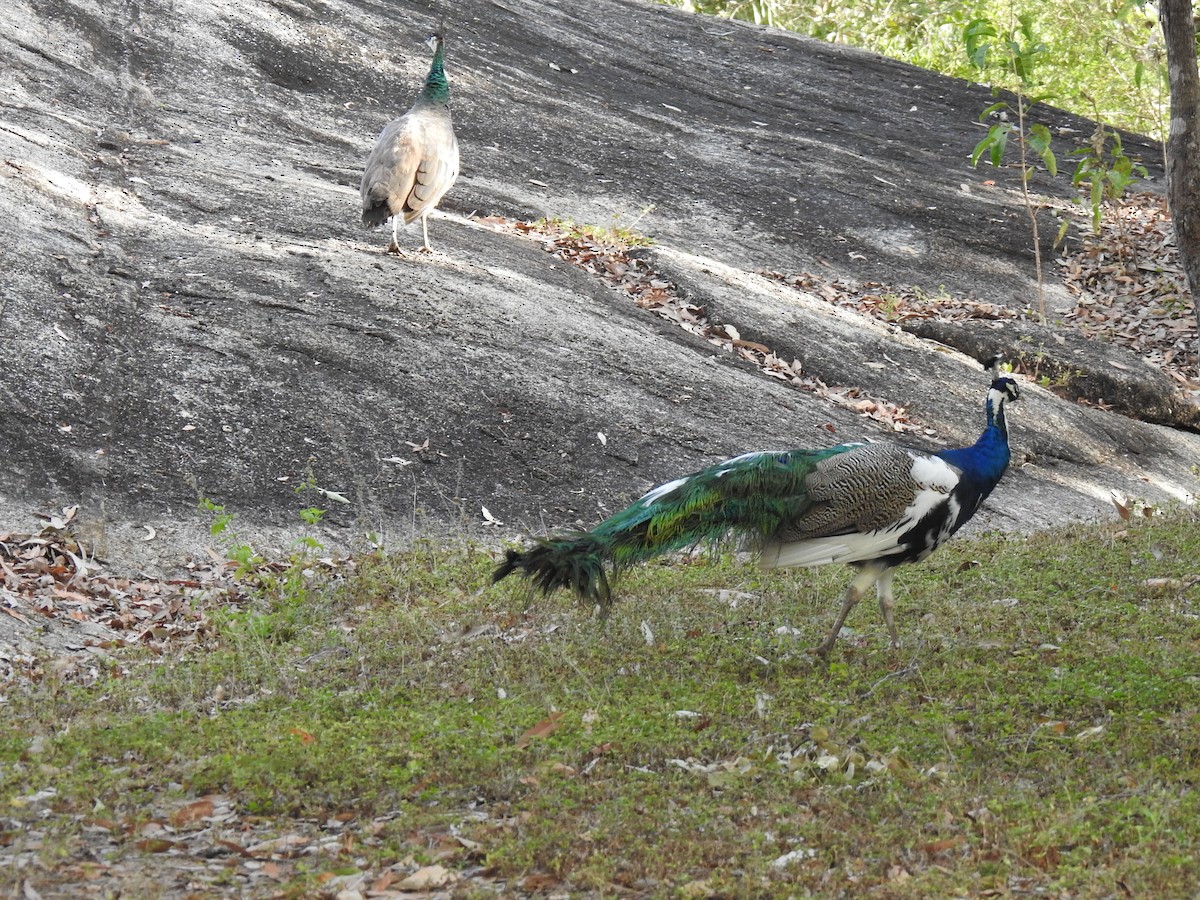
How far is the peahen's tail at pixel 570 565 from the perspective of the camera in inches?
256

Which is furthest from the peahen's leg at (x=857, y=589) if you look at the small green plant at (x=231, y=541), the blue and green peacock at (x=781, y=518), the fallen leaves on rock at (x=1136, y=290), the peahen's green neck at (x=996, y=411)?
the fallen leaves on rock at (x=1136, y=290)

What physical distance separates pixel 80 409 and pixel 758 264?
857 cm

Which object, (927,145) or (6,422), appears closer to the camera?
(6,422)

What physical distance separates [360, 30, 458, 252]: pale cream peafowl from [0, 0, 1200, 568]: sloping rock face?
0.45 m

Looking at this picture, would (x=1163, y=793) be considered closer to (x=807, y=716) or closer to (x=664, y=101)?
(x=807, y=716)

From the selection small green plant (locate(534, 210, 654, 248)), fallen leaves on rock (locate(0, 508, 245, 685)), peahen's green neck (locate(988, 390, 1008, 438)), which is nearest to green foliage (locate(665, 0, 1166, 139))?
small green plant (locate(534, 210, 654, 248))

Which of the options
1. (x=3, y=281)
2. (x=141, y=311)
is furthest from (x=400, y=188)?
(x=3, y=281)

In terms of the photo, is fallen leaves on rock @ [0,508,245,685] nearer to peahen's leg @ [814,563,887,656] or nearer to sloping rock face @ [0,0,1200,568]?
sloping rock face @ [0,0,1200,568]

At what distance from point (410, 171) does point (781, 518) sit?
262 inches

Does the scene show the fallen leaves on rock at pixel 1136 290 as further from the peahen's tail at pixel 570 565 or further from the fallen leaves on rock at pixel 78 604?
the fallen leaves on rock at pixel 78 604

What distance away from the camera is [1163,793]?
501 centimetres

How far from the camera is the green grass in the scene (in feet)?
15.6

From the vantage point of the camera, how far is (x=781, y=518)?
21.9 feet

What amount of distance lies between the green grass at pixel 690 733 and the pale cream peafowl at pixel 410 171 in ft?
15.4
